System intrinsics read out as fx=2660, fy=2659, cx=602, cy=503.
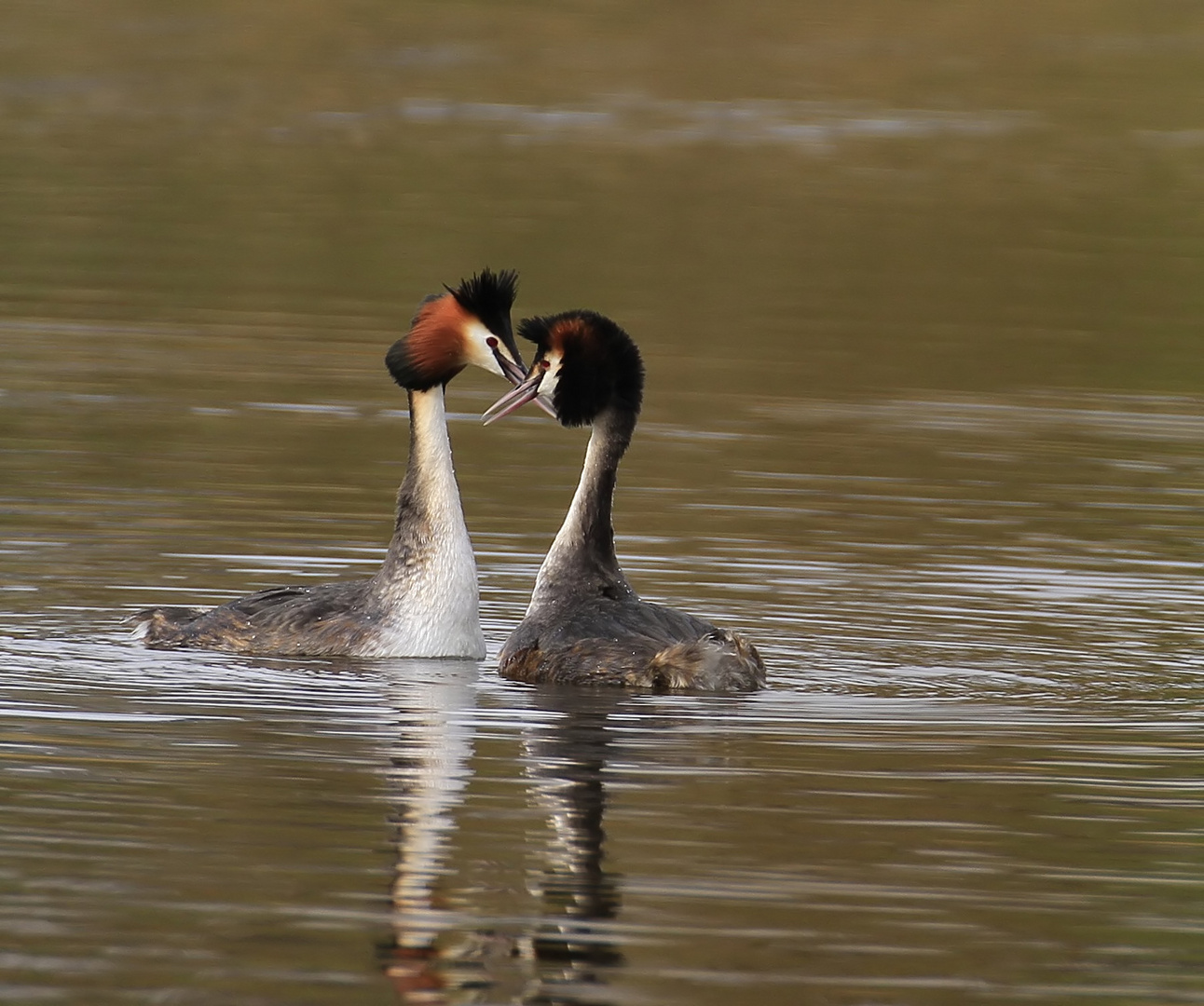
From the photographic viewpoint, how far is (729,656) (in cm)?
1196

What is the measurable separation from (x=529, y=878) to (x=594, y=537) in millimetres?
4464

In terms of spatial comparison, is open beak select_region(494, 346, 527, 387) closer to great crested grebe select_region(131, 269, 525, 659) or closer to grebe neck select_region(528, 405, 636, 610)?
great crested grebe select_region(131, 269, 525, 659)

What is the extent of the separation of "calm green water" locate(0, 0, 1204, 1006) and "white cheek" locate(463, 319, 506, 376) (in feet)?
5.01

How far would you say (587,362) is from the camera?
43.3 ft

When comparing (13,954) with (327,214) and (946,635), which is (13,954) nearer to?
(946,635)

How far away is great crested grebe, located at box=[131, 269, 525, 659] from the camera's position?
13023mm

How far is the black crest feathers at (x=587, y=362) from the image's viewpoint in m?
13.1

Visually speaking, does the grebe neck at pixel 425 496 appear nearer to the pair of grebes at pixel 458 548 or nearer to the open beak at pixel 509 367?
the pair of grebes at pixel 458 548

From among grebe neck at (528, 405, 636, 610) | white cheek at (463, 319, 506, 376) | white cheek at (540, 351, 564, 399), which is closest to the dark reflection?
grebe neck at (528, 405, 636, 610)

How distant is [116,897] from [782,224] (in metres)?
Answer: 28.4

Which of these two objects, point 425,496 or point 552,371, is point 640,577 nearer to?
point 425,496

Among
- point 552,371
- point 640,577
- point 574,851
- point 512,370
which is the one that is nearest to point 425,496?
point 512,370

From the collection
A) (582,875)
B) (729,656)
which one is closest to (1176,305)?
(729,656)

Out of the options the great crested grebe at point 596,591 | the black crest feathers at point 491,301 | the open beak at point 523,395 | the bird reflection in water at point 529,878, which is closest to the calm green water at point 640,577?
the bird reflection in water at point 529,878
